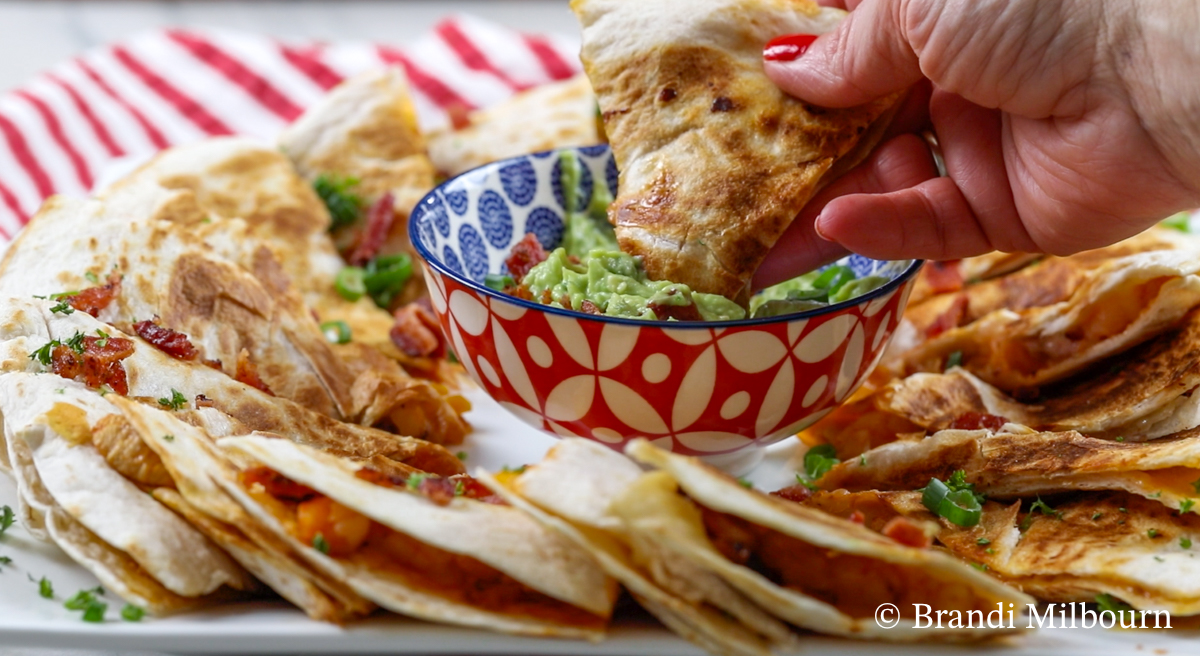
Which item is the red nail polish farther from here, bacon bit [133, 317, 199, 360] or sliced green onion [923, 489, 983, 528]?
bacon bit [133, 317, 199, 360]

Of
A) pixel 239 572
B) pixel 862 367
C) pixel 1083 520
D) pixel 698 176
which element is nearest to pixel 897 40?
pixel 698 176

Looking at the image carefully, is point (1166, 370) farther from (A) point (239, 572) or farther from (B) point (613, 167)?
(A) point (239, 572)

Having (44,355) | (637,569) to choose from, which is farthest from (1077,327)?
(44,355)

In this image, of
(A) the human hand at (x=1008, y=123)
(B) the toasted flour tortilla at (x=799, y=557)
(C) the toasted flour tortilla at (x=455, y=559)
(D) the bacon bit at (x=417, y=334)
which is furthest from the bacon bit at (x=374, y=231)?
(B) the toasted flour tortilla at (x=799, y=557)

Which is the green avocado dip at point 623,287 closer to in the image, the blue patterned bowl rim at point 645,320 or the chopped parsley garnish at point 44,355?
the blue patterned bowl rim at point 645,320

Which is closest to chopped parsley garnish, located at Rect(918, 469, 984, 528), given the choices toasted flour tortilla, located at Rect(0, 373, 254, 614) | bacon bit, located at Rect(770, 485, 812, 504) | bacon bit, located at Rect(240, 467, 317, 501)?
bacon bit, located at Rect(770, 485, 812, 504)

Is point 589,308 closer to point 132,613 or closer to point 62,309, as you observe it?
point 132,613
